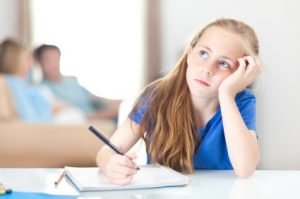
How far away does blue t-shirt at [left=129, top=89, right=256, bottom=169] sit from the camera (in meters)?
1.17

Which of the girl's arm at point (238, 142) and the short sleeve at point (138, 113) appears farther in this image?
the short sleeve at point (138, 113)

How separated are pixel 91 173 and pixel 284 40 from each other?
944 millimetres

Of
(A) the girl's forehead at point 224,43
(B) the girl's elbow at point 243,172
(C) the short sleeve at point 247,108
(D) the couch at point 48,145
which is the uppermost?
(A) the girl's forehead at point 224,43

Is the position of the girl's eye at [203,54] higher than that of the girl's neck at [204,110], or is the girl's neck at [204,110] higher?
the girl's eye at [203,54]

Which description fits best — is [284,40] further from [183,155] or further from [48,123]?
[48,123]

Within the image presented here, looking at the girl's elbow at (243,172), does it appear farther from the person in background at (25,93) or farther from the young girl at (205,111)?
the person in background at (25,93)

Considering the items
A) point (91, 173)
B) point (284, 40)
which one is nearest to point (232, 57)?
point (91, 173)

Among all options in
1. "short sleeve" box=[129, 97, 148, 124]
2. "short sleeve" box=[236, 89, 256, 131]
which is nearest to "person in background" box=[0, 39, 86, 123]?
"short sleeve" box=[129, 97, 148, 124]

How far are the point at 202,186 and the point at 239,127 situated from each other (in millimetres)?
190

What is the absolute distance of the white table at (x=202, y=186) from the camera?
32.0 inches

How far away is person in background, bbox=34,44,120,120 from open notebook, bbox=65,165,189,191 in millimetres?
1721

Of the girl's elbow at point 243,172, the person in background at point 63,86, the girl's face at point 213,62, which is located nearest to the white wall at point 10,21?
the person in background at point 63,86

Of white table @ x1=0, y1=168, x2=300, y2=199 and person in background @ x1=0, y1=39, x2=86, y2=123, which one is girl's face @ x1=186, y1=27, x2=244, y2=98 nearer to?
white table @ x1=0, y1=168, x2=300, y2=199

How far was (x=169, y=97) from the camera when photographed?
1209 mm
